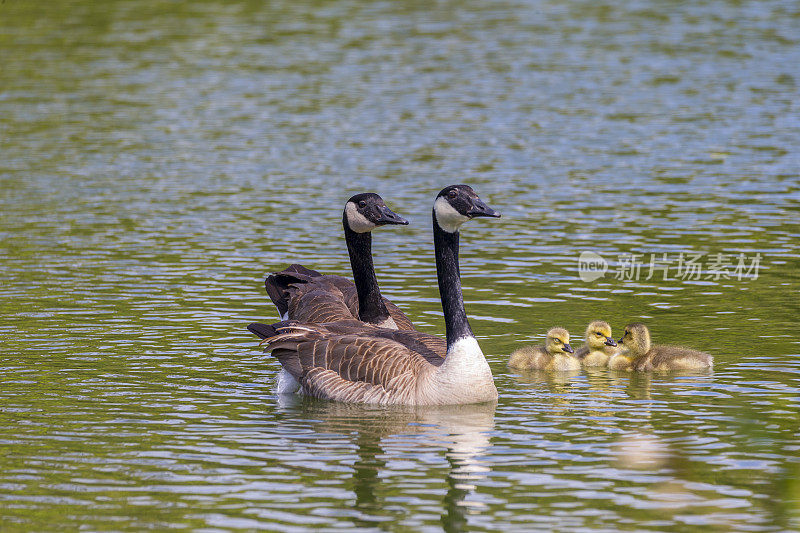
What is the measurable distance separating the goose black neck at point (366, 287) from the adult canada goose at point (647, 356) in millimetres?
2755

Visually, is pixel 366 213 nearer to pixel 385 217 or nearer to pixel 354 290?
pixel 385 217

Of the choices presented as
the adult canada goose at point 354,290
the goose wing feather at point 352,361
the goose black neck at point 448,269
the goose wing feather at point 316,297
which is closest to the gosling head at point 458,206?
the goose black neck at point 448,269

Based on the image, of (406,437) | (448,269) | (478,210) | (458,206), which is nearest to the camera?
(406,437)

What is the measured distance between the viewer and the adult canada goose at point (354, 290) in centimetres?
1586

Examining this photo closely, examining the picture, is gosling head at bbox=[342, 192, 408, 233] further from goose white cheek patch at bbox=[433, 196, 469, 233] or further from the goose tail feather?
goose white cheek patch at bbox=[433, 196, 469, 233]

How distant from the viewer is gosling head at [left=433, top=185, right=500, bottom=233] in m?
14.0

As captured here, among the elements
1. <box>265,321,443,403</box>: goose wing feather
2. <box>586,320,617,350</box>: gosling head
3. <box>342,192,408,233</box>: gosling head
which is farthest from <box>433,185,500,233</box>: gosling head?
<box>586,320,617,350</box>: gosling head

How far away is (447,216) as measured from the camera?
14281 millimetres

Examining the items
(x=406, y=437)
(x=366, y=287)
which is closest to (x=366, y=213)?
(x=366, y=287)

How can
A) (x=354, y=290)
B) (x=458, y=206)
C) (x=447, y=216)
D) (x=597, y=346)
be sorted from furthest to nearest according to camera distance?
(x=354, y=290), (x=597, y=346), (x=447, y=216), (x=458, y=206)

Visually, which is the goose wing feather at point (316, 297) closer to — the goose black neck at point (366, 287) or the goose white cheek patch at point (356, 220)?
the goose black neck at point (366, 287)

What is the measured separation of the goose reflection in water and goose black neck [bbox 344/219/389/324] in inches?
62.1

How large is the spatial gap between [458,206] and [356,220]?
2.41 meters

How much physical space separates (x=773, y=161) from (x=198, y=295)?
13.9 metres
